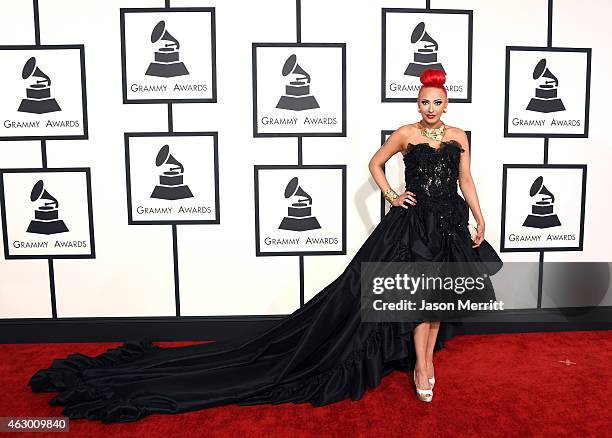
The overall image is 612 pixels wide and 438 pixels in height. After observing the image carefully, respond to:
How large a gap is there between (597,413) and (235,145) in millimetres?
2572

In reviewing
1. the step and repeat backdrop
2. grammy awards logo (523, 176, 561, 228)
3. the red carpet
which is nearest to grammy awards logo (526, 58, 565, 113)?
the step and repeat backdrop

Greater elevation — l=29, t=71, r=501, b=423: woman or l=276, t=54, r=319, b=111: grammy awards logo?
l=276, t=54, r=319, b=111: grammy awards logo

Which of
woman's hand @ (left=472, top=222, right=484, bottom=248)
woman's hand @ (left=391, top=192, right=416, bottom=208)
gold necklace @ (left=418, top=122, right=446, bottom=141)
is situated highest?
gold necklace @ (left=418, top=122, right=446, bottom=141)

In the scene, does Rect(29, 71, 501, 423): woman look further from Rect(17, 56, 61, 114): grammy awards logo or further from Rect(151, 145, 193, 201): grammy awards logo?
Rect(17, 56, 61, 114): grammy awards logo

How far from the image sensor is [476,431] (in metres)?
2.19

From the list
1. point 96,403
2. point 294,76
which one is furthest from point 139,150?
point 96,403

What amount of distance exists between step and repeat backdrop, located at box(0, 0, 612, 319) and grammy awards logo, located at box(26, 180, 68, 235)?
0.05 ft

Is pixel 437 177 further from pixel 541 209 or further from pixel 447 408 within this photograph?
pixel 541 209

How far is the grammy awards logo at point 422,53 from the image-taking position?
10.5 feet

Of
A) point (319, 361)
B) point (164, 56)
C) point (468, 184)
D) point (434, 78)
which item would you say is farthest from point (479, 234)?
point (164, 56)

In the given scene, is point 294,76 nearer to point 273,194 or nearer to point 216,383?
point 273,194

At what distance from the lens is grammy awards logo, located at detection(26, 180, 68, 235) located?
3.23m

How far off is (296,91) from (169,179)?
3.45 ft

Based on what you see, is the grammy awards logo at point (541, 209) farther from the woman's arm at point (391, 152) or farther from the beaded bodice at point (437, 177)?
the woman's arm at point (391, 152)
